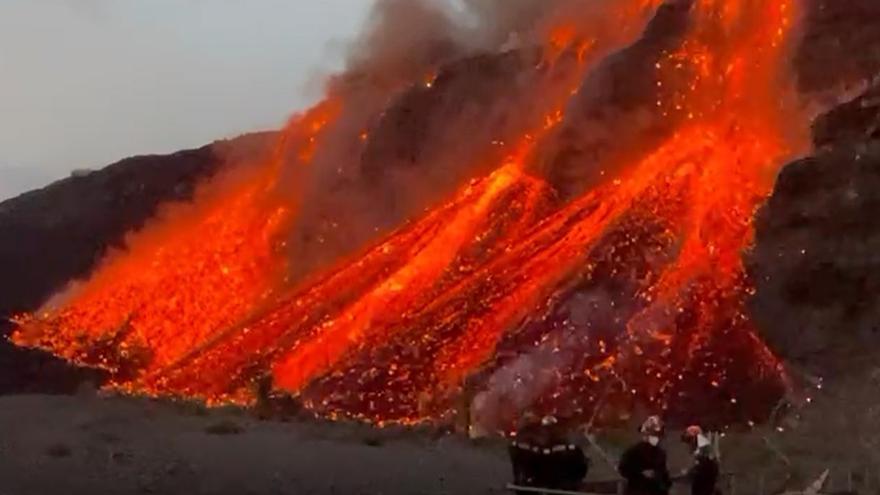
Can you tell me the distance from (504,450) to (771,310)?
11855 mm

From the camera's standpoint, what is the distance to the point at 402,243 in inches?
2156

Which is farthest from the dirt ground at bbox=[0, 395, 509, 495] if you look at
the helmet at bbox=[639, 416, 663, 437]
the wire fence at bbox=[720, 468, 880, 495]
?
the helmet at bbox=[639, 416, 663, 437]

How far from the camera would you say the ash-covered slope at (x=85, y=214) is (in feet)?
276

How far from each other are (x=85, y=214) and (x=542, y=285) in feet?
178

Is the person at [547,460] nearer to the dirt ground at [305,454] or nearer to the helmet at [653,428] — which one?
the helmet at [653,428]

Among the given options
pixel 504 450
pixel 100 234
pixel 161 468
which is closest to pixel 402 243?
pixel 504 450

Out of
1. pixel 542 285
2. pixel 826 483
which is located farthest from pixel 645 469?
pixel 542 285

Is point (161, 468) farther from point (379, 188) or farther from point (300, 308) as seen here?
point (379, 188)

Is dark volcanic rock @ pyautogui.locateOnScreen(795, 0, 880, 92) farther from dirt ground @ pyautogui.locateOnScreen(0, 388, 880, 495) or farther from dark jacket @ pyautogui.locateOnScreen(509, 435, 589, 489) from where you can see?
dark jacket @ pyautogui.locateOnScreen(509, 435, 589, 489)

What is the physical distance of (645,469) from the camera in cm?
1686

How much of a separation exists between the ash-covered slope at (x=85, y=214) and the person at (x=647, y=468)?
65.1 metres

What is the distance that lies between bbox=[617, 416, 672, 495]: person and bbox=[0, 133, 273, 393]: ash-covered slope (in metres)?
65.1

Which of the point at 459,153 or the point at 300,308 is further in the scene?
the point at 459,153

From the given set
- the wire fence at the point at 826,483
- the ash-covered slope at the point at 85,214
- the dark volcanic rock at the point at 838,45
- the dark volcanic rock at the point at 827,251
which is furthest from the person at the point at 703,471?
the ash-covered slope at the point at 85,214
